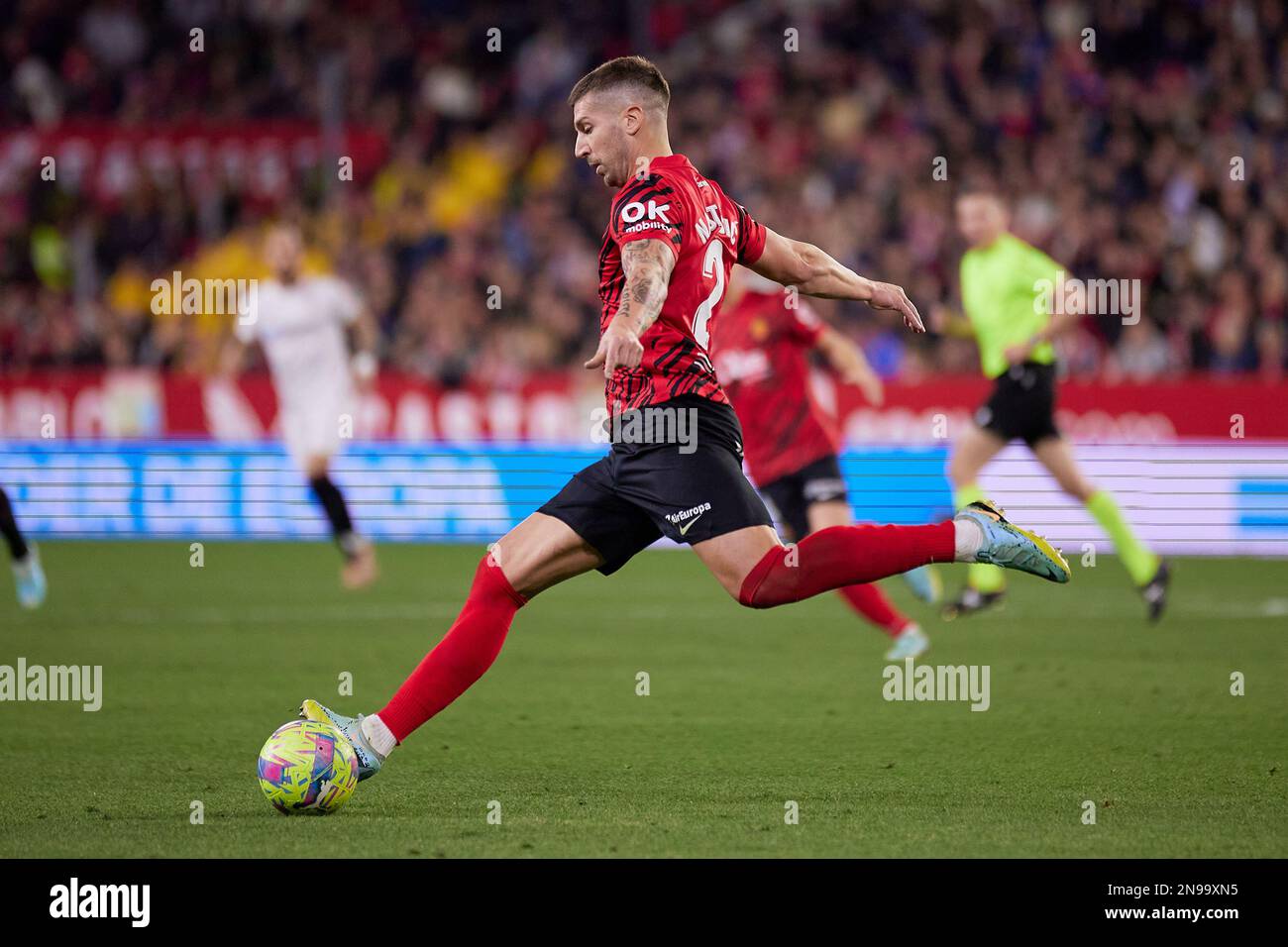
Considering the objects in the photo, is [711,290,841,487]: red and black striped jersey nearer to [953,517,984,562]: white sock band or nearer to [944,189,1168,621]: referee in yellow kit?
[944,189,1168,621]: referee in yellow kit

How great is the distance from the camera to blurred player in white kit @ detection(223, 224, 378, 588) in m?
13.6

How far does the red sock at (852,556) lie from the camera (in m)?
5.66

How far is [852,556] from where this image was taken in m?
5.76

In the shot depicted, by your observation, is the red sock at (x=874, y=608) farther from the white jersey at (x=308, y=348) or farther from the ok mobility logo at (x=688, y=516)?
the white jersey at (x=308, y=348)

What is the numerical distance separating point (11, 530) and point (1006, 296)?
619cm

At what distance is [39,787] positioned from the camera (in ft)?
20.1

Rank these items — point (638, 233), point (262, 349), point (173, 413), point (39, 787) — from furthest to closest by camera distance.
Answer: point (262, 349) < point (173, 413) < point (39, 787) < point (638, 233)

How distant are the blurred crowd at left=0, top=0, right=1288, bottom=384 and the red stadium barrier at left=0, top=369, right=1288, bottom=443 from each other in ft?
3.05

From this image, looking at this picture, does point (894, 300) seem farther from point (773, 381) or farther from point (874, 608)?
point (773, 381)

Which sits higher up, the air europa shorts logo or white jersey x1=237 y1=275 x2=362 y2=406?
white jersey x1=237 y1=275 x2=362 y2=406

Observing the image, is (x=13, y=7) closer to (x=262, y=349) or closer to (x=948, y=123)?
(x=262, y=349)

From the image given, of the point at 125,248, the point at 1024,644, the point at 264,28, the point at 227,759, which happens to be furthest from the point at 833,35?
the point at 227,759

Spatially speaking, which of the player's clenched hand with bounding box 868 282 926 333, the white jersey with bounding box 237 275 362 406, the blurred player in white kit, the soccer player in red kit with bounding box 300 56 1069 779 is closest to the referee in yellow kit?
the blurred player in white kit

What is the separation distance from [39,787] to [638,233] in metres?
2.76
